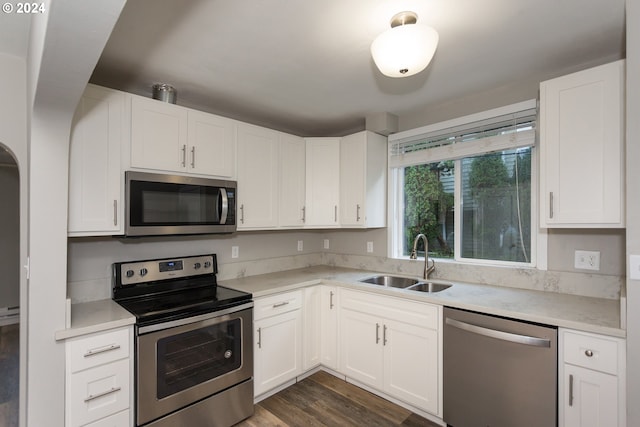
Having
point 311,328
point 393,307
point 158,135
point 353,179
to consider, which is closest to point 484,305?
point 393,307

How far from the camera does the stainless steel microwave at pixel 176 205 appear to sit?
1.96 m

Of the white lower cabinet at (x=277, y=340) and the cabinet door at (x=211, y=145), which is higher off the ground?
the cabinet door at (x=211, y=145)

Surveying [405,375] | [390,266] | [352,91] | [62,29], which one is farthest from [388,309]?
[62,29]

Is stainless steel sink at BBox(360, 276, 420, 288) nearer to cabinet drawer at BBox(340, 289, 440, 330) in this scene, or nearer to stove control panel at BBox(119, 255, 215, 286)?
cabinet drawer at BBox(340, 289, 440, 330)

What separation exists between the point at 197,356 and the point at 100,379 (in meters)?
0.50

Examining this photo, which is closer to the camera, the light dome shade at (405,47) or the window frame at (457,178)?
the light dome shade at (405,47)

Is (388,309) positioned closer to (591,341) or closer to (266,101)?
(591,341)

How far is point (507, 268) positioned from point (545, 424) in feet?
3.35

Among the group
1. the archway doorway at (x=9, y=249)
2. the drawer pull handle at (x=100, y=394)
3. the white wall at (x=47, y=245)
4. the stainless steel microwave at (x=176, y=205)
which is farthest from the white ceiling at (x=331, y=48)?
the archway doorway at (x=9, y=249)

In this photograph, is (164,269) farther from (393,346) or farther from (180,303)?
(393,346)

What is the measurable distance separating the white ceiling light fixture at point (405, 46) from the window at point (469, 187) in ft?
4.15

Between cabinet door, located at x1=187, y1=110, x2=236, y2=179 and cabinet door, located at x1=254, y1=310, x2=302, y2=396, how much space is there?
3.89ft

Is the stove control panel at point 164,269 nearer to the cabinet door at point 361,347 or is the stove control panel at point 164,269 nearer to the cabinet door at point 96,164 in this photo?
the cabinet door at point 96,164

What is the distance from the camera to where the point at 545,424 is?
5.46 ft
